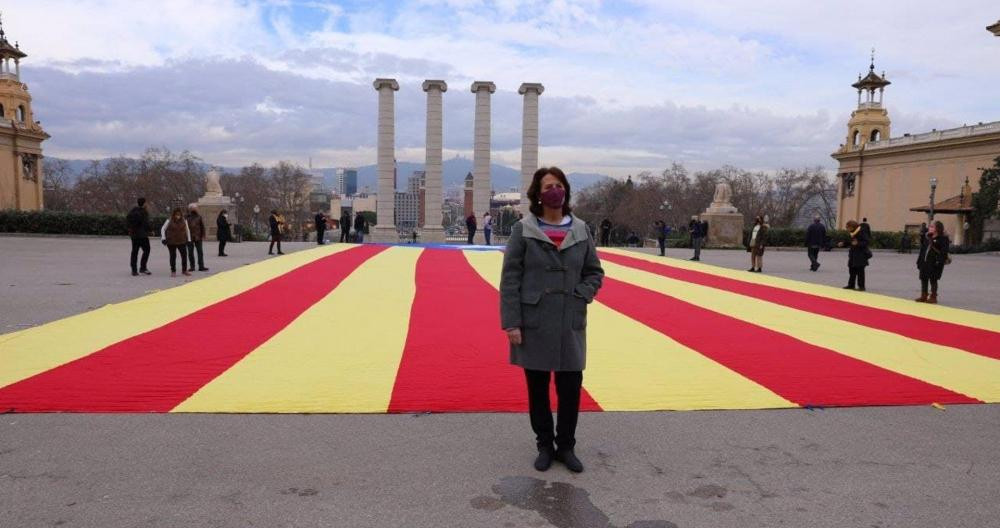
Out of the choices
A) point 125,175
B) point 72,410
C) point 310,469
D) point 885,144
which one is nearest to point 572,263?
point 310,469

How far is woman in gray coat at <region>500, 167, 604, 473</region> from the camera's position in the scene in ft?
14.2

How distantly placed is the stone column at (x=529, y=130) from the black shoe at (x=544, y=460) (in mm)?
37444

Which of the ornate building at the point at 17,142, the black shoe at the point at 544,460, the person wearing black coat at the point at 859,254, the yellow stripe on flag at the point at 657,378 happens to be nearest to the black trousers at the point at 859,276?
the person wearing black coat at the point at 859,254

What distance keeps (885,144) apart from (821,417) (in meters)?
66.6

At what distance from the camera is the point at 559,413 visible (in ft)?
14.8

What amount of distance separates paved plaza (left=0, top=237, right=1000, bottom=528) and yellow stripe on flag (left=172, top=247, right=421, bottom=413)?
0.33m

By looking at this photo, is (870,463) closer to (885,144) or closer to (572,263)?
(572,263)

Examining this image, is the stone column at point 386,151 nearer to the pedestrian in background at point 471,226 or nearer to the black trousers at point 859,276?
the pedestrian in background at point 471,226

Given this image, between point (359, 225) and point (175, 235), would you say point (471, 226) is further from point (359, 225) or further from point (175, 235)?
point (175, 235)

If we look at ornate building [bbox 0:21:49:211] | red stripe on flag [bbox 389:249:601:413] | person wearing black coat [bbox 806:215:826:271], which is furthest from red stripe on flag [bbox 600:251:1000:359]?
ornate building [bbox 0:21:49:211]

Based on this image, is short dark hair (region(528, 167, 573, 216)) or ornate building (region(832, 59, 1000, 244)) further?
ornate building (region(832, 59, 1000, 244))

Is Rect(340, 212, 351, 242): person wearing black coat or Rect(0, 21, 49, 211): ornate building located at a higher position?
Rect(0, 21, 49, 211): ornate building

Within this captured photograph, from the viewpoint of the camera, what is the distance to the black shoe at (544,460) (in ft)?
14.2

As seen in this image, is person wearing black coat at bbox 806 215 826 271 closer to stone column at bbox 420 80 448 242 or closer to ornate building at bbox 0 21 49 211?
stone column at bbox 420 80 448 242
